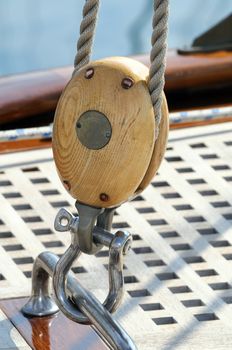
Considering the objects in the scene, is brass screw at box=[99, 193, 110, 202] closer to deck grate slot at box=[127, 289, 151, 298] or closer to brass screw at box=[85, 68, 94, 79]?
brass screw at box=[85, 68, 94, 79]

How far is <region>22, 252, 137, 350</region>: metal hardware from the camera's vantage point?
4.59 ft

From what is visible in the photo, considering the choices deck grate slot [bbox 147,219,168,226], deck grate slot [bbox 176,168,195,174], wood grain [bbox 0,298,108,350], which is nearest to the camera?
wood grain [bbox 0,298,108,350]

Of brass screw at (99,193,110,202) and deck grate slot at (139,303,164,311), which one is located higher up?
brass screw at (99,193,110,202)

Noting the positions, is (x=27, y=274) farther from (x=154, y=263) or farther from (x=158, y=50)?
(x=158, y=50)

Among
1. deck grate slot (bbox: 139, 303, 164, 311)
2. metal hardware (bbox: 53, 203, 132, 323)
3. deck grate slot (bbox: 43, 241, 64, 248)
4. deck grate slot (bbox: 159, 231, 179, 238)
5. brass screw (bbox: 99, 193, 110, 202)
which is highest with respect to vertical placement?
brass screw (bbox: 99, 193, 110, 202)

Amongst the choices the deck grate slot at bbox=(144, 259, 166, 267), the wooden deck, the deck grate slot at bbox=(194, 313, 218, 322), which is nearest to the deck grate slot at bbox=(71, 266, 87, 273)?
the wooden deck

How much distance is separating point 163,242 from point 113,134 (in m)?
0.62

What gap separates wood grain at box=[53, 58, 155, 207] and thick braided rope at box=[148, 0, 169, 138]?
11mm

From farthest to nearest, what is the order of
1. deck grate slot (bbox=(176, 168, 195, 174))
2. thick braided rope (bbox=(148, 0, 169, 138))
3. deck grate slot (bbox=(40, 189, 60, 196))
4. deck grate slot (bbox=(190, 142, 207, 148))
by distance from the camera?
deck grate slot (bbox=(190, 142, 207, 148)), deck grate slot (bbox=(176, 168, 195, 174)), deck grate slot (bbox=(40, 189, 60, 196)), thick braided rope (bbox=(148, 0, 169, 138))

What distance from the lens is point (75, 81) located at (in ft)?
4.57

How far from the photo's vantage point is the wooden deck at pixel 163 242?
1695 mm

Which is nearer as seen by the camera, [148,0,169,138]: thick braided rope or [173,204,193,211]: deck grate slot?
[148,0,169,138]: thick braided rope

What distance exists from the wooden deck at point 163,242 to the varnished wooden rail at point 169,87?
0.32 m

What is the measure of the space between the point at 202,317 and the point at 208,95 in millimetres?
1203
